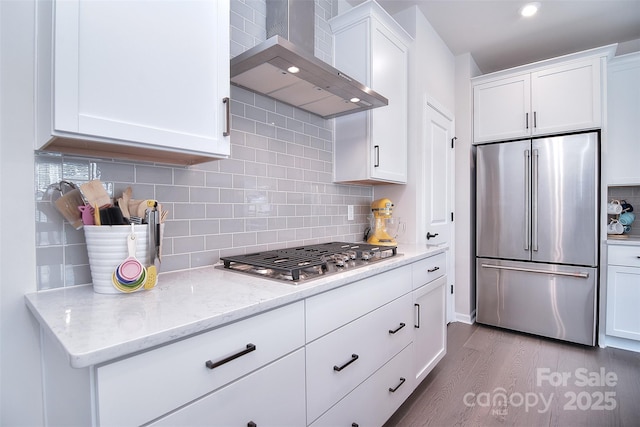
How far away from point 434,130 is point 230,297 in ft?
8.37

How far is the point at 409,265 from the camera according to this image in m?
1.84

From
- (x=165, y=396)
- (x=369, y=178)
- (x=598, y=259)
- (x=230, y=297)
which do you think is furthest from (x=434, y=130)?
(x=165, y=396)

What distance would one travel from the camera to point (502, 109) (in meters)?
3.22

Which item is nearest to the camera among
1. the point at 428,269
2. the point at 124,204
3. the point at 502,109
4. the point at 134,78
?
the point at 134,78

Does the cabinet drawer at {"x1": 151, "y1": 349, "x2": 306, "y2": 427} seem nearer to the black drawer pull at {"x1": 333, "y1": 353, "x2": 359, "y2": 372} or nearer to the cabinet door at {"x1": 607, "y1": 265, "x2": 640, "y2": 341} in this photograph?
the black drawer pull at {"x1": 333, "y1": 353, "x2": 359, "y2": 372}

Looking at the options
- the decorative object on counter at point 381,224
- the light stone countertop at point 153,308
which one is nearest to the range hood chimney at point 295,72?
the decorative object on counter at point 381,224

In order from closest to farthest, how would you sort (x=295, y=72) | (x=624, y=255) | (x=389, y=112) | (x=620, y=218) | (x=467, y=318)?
(x=295, y=72)
(x=389, y=112)
(x=624, y=255)
(x=620, y=218)
(x=467, y=318)

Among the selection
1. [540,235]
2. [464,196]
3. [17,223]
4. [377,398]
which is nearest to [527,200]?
[540,235]

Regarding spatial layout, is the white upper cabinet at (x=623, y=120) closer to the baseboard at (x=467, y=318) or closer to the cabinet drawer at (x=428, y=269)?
the baseboard at (x=467, y=318)

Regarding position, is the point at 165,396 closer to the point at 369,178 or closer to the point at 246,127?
the point at 246,127

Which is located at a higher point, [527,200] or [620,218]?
[527,200]

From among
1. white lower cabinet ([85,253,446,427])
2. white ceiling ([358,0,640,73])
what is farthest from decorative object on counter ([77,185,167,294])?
white ceiling ([358,0,640,73])

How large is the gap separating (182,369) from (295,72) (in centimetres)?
132

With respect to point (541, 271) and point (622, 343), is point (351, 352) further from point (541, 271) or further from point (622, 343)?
point (622, 343)
